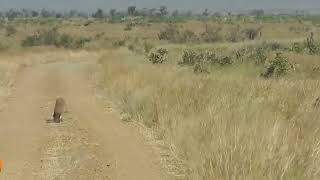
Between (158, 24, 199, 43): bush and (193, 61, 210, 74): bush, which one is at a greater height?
(193, 61, 210, 74): bush

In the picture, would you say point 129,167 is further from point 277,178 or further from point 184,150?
point 277,178

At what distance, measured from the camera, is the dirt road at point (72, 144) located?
964 centimetres

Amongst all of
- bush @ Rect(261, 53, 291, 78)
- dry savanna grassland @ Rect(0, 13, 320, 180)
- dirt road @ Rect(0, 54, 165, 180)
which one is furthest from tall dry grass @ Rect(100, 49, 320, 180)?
bush @ Rect(261, 53, 291, 78)

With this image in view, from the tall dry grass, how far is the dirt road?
2.19 feet

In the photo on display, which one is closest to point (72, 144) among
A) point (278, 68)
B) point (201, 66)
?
point (278, 68)

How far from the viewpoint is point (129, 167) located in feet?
32.3

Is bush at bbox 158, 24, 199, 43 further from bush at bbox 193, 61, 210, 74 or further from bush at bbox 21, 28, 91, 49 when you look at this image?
bush at bbox 193, 61, 210, 74

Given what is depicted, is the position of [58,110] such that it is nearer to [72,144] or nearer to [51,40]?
[72,144]

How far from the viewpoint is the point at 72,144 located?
12.0 meters

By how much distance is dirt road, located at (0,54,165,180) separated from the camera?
9641mm

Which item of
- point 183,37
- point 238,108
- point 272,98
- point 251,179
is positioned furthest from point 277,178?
point 183,37

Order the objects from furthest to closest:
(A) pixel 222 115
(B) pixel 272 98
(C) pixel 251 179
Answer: (B) pixel 272 98, (A) pixel 222 115, (C) pixel 251 179

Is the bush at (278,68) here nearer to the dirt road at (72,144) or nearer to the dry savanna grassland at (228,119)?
the dry savanna grassland at (228,119)

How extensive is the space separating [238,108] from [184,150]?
1420mm
